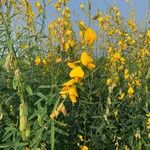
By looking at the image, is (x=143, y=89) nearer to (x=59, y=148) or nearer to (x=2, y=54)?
(x=59, y=148)

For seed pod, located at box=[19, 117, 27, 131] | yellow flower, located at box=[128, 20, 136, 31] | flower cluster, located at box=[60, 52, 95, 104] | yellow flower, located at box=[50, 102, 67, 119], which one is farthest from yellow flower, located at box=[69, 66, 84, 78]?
yellow flower, located at box=[128, 20, 136, 31]

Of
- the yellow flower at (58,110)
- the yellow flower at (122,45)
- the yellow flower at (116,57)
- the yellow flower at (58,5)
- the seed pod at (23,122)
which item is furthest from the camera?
the yellow flower at (122,45)

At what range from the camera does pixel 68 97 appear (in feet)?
9.41

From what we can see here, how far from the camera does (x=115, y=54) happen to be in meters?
4.62

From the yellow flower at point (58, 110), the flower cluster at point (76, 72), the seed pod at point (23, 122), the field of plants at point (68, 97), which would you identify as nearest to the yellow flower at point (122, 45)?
the field of plants at point (68, 97)

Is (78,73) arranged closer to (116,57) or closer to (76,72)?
(76,72)

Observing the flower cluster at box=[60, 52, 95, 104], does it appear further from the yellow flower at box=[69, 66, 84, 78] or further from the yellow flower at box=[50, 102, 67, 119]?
the yellow flower at box=[50, 102, 67, 119]

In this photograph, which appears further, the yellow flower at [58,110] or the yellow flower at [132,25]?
the yellow flower at [132,25]

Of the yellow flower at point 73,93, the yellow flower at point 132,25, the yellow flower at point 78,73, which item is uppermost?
the yellow flower at point 132,25

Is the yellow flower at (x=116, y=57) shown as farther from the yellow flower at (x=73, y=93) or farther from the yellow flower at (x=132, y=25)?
the yellow flower at (x=73, y=93)

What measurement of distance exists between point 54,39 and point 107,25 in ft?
4.17

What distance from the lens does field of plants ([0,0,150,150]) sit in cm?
269

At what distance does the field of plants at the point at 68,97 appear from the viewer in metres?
2.69

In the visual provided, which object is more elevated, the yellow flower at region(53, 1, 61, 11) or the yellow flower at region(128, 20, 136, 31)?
the yellow flower at region(53, 1, 61, 11)
